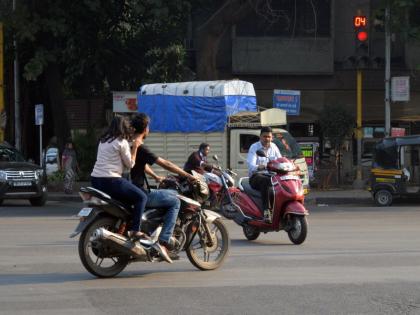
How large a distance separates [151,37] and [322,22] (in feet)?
22.8

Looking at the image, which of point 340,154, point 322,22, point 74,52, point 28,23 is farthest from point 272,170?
point 322,22

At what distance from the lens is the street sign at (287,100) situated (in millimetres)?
25500

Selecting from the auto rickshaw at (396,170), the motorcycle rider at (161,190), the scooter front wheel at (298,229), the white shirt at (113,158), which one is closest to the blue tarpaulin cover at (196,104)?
the auto rickshaw at (396,170)

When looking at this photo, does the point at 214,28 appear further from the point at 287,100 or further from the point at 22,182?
the point at 22,182

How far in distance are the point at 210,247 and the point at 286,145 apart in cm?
1161

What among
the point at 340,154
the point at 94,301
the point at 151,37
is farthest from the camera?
the point at 151,37

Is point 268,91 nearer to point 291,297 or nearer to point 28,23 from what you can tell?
point 28,23

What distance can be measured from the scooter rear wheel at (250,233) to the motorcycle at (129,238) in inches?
121

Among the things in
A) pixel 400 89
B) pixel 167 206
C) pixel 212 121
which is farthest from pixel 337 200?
pixel 167 206

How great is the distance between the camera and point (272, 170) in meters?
11.9

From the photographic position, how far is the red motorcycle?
11.8 metres

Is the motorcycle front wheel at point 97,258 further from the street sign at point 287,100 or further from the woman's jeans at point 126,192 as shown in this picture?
the street sign at point 287,100

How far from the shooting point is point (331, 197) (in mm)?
23078

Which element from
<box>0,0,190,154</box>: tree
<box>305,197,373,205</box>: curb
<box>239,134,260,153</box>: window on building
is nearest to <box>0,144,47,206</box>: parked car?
<box>0,0,190,154</box>: tree
